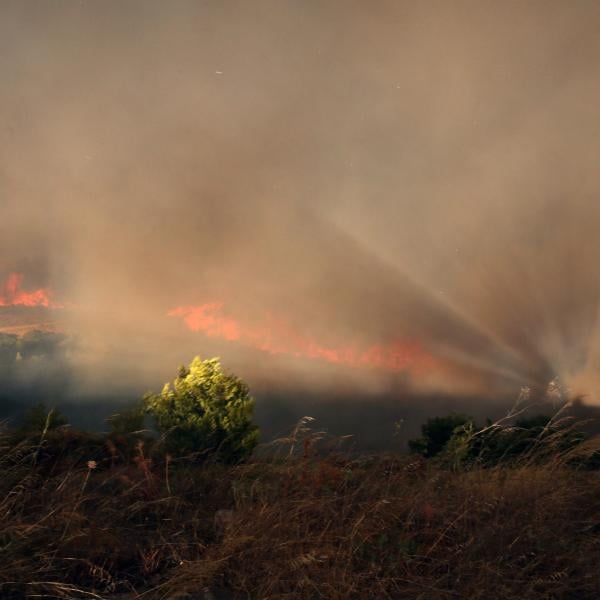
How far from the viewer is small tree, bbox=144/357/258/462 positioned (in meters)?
18.5

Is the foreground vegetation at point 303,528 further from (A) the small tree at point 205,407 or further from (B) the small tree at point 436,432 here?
(B) the small tree at point 436,432

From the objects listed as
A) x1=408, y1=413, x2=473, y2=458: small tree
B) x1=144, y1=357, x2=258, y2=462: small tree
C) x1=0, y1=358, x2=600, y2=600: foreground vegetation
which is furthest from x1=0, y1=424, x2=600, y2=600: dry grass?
x1=408, y1=413, x2=473, y2=458: small tree

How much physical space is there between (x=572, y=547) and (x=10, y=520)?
3.82m

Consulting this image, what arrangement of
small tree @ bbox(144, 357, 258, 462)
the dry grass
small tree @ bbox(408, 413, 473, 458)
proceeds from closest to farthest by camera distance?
the dry grass
small tree @ bbox(144, 357, 258, 462)
small tree @ bbox(408, 413, 473, 458)

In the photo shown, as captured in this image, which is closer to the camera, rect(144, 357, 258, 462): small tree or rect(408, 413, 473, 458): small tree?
rect(144, 357, 258, 462): small tree

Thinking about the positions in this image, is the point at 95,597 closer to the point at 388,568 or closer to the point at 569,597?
the point at 388,568

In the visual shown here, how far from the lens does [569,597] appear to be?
3990mm

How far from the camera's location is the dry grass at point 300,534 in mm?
3879

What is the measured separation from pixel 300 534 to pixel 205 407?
15.2 metres

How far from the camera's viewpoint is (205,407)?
19.2 meters

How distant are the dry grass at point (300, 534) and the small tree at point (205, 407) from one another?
41.6 feet

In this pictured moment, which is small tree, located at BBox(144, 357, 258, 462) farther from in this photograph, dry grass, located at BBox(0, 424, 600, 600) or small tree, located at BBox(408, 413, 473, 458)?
dry grass, located at BBox(0, 424, 600, 600)

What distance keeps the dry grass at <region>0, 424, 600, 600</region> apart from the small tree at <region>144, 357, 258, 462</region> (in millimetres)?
12694

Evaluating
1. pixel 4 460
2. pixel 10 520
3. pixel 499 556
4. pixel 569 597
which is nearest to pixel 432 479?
pixel 499 556
